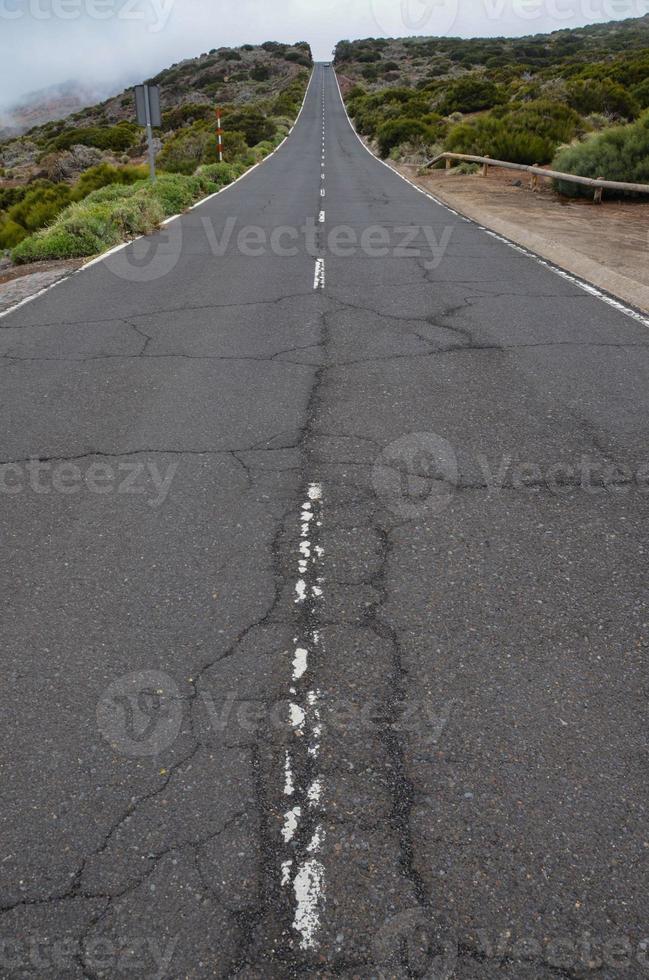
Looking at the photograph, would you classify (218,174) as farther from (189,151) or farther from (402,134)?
(402,134)

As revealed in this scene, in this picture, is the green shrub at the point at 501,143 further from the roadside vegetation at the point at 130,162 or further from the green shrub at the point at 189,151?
the green shrub at the point at 189,151

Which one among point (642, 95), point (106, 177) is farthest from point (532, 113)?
point (106, 177)

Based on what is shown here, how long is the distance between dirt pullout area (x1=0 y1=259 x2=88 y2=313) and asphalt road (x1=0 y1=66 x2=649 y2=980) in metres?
3.19

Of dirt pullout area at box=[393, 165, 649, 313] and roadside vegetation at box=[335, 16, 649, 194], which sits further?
roadside vegetation at box=[335, 16, 649, 194]

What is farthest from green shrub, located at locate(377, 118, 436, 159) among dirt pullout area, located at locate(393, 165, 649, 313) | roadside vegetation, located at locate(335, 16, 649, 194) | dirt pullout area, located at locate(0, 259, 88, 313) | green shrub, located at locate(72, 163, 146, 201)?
dirt pullout area, located at locate(0, 259, 88, 313)

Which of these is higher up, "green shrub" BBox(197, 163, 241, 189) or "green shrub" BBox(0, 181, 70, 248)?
"green shrub" BBox(197, 163, 241, 189)

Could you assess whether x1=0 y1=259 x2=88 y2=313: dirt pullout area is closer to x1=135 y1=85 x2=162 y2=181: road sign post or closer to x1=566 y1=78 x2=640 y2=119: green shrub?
x1=135 y1=85 x2=162 y2=181: road sign post

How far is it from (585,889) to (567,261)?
10.5 meters

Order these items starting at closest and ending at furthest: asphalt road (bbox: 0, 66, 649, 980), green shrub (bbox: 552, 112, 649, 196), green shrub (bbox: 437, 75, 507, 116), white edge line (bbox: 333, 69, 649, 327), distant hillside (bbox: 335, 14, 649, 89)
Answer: asphalt road (bbox: 0, 66, 649, 980), white edge line (bbox: 333, 69, 649, 327), green shrub (bbox: 552, 112, 649, 196), green shrub (bbox: 437, 75, 507, 116), distant hillside (bbox: 335, 14, 649, 89)

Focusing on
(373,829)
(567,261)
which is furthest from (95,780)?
(567,261)

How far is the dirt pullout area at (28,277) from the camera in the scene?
31.6 feet

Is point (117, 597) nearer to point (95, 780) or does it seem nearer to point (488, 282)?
point (95, 780)

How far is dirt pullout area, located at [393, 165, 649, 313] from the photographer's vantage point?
10070 millimetres

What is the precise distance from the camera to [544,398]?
5.84 metres
